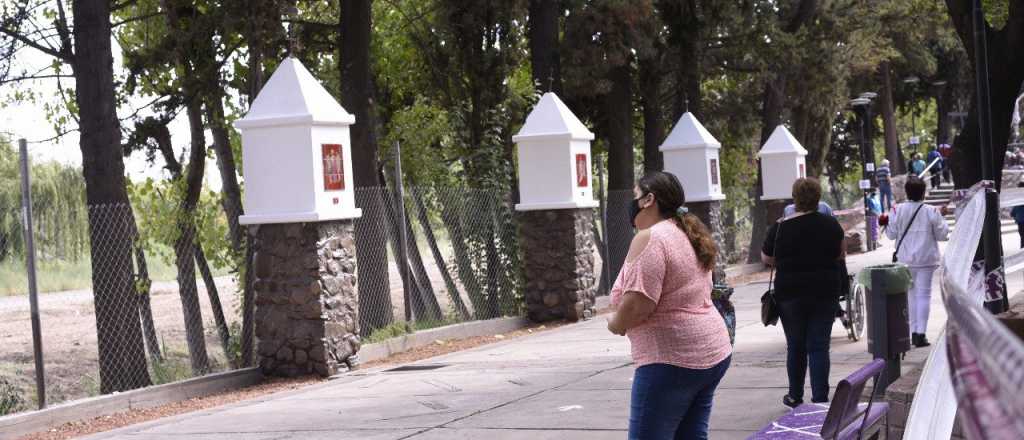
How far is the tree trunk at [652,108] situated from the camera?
88.7 ft

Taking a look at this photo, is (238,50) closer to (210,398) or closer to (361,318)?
(361,318)

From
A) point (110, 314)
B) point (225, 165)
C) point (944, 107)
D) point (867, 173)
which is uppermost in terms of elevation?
point (944, 107)

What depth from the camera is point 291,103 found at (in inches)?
500

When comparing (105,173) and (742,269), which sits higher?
(105,173)

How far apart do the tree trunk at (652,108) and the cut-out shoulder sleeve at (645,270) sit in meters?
21.4

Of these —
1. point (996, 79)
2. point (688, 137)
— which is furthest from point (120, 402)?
point (688, 137)

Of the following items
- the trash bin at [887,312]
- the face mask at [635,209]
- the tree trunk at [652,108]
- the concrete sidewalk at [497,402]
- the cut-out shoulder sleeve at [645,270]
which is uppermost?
the tree trunk at [652,108]

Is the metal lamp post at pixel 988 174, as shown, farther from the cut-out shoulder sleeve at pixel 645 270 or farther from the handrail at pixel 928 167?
the handrail at pixel 928 167

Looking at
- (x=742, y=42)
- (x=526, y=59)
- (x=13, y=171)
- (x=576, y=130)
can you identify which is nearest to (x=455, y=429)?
(x=576, y=130)

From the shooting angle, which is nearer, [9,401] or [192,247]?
[9,401]

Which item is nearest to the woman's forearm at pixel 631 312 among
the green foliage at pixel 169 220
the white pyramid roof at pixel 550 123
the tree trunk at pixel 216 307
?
the white pyramid roof at pixel 550 123

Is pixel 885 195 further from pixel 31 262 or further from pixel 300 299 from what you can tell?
pixel 31 262

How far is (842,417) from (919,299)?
7.01m

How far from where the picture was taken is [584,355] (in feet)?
42.8
